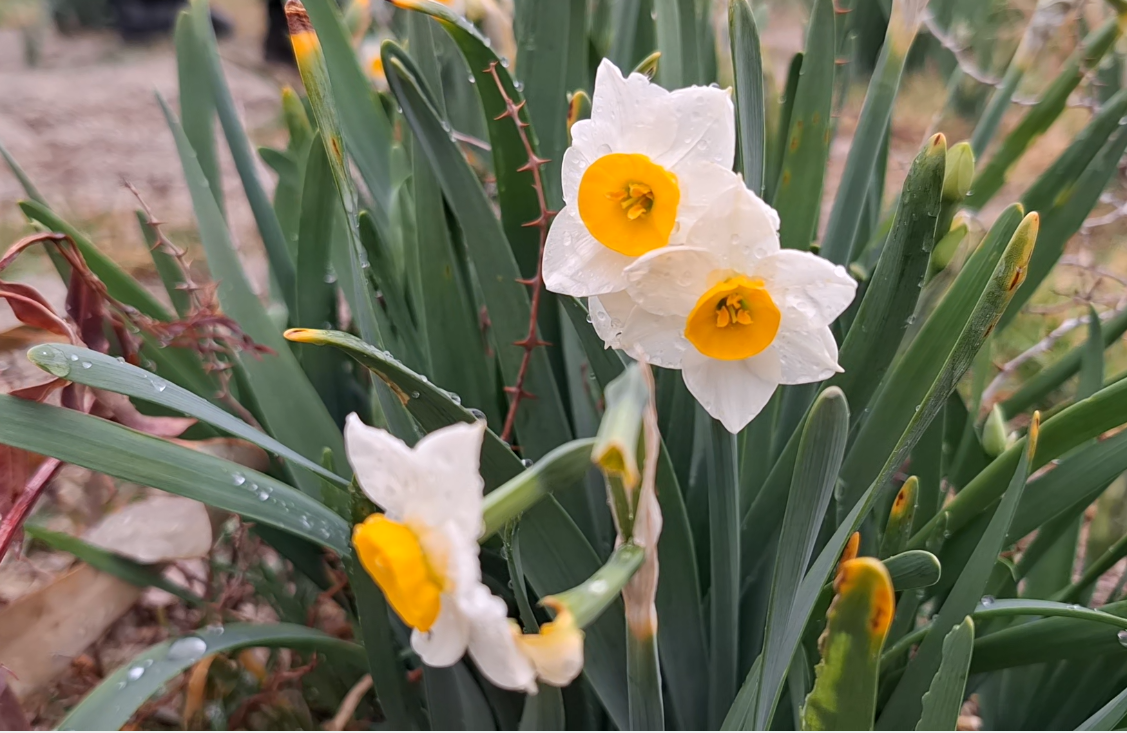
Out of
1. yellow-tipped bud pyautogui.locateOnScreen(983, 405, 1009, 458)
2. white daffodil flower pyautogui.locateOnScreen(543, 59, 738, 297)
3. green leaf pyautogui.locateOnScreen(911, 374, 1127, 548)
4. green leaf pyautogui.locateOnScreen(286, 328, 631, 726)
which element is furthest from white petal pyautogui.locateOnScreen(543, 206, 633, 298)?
yellow-tipped bud pyautogui.locateOnScreen(983, 405, 1009, 458)

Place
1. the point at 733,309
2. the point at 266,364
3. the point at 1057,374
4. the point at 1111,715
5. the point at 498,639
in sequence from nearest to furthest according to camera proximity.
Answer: the point at 498,639 → the point at 733,309 → the point at 1111,715 → the point at 266,364 → the point at 1057,374

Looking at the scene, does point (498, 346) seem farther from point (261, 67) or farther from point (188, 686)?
point (261, 67)

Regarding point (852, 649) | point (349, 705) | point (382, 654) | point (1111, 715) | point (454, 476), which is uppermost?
point (454, 476)

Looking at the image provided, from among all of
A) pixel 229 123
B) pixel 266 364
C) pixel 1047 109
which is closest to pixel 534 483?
pixel 266 364

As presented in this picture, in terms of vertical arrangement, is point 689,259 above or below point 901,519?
above

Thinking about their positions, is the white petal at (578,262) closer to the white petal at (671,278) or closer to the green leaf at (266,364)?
the white petal at (671,278)

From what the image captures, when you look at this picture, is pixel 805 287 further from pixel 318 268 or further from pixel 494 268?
pixel 318 268

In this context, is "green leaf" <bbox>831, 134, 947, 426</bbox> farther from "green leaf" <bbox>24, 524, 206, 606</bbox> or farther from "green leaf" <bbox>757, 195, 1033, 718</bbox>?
"green leaf" <bbox>24, 524, 206, 606</bbox>

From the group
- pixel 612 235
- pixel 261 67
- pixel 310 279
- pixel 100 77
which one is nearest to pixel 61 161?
pixel 100 77
